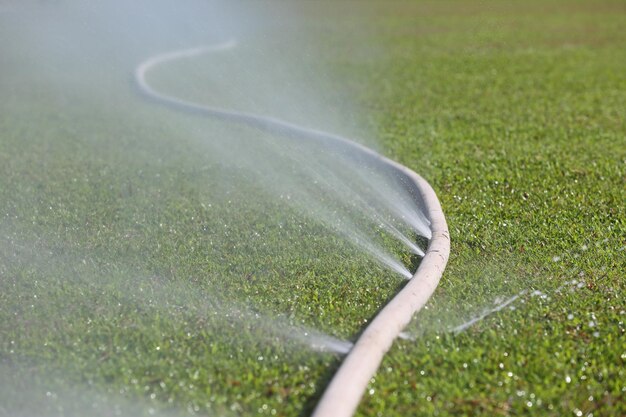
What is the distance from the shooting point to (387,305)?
3453 millimetres

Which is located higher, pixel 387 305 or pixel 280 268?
pixel 387 305

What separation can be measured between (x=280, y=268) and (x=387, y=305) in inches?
31.2

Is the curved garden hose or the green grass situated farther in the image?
the green grass

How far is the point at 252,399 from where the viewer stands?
113 inches

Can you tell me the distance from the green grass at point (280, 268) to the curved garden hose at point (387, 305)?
0.07m

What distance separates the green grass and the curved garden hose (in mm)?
74

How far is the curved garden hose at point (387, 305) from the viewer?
278 cm

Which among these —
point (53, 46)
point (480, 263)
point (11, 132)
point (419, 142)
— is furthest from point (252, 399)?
point (53, 46)

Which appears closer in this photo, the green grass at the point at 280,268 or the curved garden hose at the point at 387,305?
the curved garden hose at the point at 387,305

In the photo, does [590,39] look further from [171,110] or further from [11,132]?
[11,132]

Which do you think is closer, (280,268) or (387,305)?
(387,305)

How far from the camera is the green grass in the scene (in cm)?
298

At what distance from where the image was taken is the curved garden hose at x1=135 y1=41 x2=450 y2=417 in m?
2.78

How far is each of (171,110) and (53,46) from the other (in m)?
5.39
